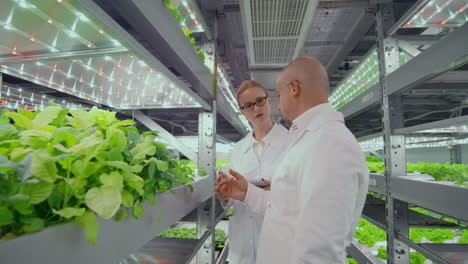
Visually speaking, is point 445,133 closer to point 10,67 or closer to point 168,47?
point 168,47

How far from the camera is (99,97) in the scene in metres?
1.74

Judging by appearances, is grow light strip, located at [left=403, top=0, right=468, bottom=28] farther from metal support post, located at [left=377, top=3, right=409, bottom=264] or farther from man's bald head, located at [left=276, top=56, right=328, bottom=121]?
man's bald head, located at [left=276, top=56, right=328, bottom=121]

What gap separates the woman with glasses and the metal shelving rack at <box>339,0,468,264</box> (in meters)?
0.93

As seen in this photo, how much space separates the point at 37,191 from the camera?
0.42 meters

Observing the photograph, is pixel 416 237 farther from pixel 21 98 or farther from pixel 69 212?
pixel 21 98

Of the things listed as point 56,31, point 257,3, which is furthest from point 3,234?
point 257,3

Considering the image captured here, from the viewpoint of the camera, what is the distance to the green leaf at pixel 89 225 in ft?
1.52

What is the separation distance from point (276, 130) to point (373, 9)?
5.10 feet

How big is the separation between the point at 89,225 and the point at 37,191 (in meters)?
0.11

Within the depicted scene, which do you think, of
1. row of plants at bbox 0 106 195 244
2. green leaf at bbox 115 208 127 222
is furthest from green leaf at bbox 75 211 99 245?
green leaf at bbox 115 208 127 222

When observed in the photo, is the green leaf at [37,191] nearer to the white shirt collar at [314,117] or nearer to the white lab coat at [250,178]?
the white shirt collar at [314,117]

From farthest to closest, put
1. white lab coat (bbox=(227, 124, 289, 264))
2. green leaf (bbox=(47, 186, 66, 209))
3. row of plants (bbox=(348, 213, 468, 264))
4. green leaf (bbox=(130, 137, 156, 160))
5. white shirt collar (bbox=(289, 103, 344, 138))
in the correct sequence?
1. row of plants (bbox=(348, 213, 468, 264))
2. white lab coat (bbox=(227, 124, 289, 264))
3. white shirt collar (bbox=(289, 103, 344, 138))
4. green leaf (bbox=(130, 137, 156, 160))
5. green leaf (bbox=(47, 186, 66, 209))

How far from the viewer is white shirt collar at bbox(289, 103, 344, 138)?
1.12 metres

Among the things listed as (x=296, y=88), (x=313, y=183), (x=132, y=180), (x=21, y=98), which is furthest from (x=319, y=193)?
(x=21, y=98)
